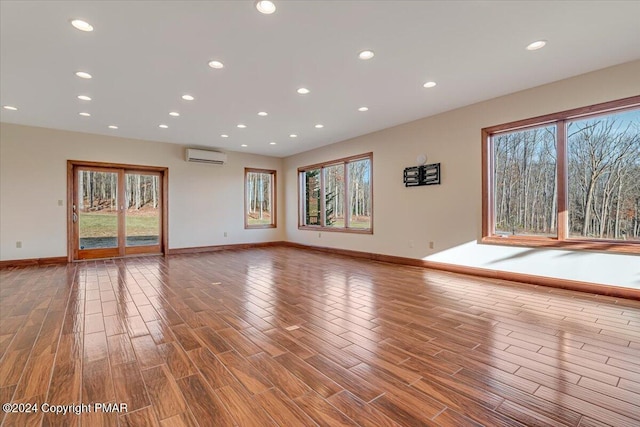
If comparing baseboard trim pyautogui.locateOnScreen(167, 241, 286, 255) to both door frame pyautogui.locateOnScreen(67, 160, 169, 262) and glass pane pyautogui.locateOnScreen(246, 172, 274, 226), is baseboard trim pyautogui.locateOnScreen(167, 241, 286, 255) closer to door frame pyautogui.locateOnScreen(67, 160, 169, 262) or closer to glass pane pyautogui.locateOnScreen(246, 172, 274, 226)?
door frame pyautogui.locateOnScreen(67, 160, 169, 262)

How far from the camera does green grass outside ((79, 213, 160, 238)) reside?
6.27m

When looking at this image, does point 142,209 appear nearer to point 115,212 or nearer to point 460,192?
Answer: point 115,212

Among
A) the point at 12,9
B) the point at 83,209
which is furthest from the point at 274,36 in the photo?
the point at 83,209

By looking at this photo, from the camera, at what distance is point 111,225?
21.4ft

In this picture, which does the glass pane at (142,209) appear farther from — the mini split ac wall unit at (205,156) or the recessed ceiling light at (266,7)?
the recessed ceiling light at (266,7)

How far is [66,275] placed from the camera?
4.74 meters

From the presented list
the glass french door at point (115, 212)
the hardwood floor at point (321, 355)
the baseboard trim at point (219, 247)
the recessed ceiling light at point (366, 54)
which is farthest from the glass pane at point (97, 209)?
the recessed ceiling light at point (366, 54)

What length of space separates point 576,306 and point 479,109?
3002 millimetres

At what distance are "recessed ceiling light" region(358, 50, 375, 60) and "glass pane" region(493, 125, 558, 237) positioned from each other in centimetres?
267

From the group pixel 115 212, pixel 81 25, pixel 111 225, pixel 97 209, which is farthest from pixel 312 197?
pixel 81 25

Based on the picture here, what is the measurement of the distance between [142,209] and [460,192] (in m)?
6.93

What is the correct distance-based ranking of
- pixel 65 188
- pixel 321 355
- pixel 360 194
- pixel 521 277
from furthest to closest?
pixel 360 194 → pixel 65 188 → pixel 521 277 → pixel 321 355

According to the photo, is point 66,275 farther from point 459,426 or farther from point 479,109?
point 479,109

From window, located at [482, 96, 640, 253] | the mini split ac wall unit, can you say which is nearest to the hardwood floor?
window, located at [482, 96, 640, 253]
